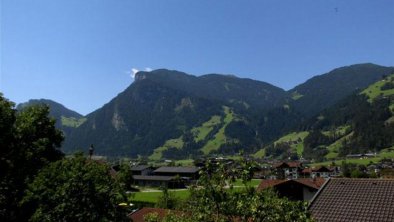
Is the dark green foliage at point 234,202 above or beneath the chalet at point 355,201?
above

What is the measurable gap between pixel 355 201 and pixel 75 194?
1659cm

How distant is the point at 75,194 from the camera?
686 inches

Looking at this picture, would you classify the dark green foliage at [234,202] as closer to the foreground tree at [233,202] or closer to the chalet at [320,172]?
the foreground tree at [233,202]

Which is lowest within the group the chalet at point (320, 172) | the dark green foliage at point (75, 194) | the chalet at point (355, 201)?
the chalet at point (320, 172)

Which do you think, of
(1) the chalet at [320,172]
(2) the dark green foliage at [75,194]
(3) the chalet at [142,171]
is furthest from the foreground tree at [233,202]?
(3) the chalet at [142,171]

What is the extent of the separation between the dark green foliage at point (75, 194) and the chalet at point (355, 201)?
11.1 metres

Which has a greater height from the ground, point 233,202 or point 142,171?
point 233,202

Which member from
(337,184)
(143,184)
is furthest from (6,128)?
(143,184)

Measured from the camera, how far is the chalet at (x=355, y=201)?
2219 cm

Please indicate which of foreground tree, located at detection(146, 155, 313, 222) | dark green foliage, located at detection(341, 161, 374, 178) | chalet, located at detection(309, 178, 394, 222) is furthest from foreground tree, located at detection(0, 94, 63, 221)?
dark green foliage, located at detection(341, 161, 374, 178)

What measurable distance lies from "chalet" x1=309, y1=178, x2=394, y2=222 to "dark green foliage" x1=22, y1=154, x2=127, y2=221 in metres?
11.1

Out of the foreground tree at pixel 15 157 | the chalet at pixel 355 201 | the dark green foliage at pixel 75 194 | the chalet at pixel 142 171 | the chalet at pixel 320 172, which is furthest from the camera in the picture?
the chalet at pixel 142 171

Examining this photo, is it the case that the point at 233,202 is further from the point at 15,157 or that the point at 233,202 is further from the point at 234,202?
the point at 15,157

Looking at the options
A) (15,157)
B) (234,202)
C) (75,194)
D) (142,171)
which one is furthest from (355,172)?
(142,171)
